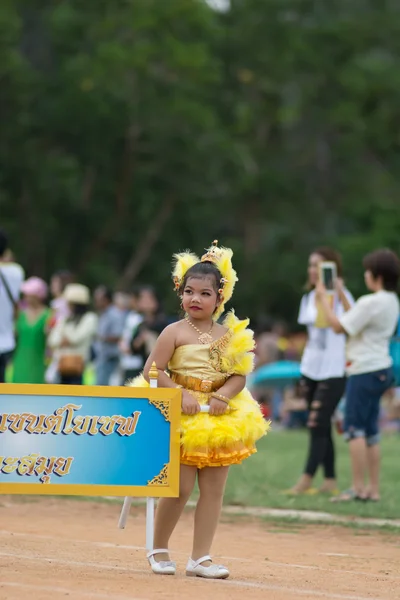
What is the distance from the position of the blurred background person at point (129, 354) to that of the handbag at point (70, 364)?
44.5 inches

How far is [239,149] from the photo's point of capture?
45.0 metres

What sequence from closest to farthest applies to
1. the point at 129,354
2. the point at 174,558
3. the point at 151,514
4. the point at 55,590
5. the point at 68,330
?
the point at 55,590
the point at 151,514
the point at 174,558
the point at 68,330
the point at 129,354

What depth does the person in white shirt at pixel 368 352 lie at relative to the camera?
11.9 meters

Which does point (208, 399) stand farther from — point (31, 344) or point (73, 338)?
point (73, 338)

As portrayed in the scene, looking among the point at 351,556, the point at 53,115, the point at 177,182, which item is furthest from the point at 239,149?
the point at 351,556

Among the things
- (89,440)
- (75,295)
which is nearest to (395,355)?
(75,295)

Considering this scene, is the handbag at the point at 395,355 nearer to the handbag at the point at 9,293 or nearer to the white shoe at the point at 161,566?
the handbag at the point at 9,293

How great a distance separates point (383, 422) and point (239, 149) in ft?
66.1

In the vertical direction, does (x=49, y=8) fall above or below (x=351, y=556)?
above

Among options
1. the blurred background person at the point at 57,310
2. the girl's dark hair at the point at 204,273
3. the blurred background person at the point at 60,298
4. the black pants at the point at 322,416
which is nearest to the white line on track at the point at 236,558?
the girl's dark hair at the point at 204,273

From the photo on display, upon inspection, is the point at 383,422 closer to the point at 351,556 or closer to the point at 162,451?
the point at 351,556

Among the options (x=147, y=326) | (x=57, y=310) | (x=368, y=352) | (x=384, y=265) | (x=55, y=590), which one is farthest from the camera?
(x=57, y=310)

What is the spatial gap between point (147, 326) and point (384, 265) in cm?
618

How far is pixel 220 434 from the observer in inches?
296
